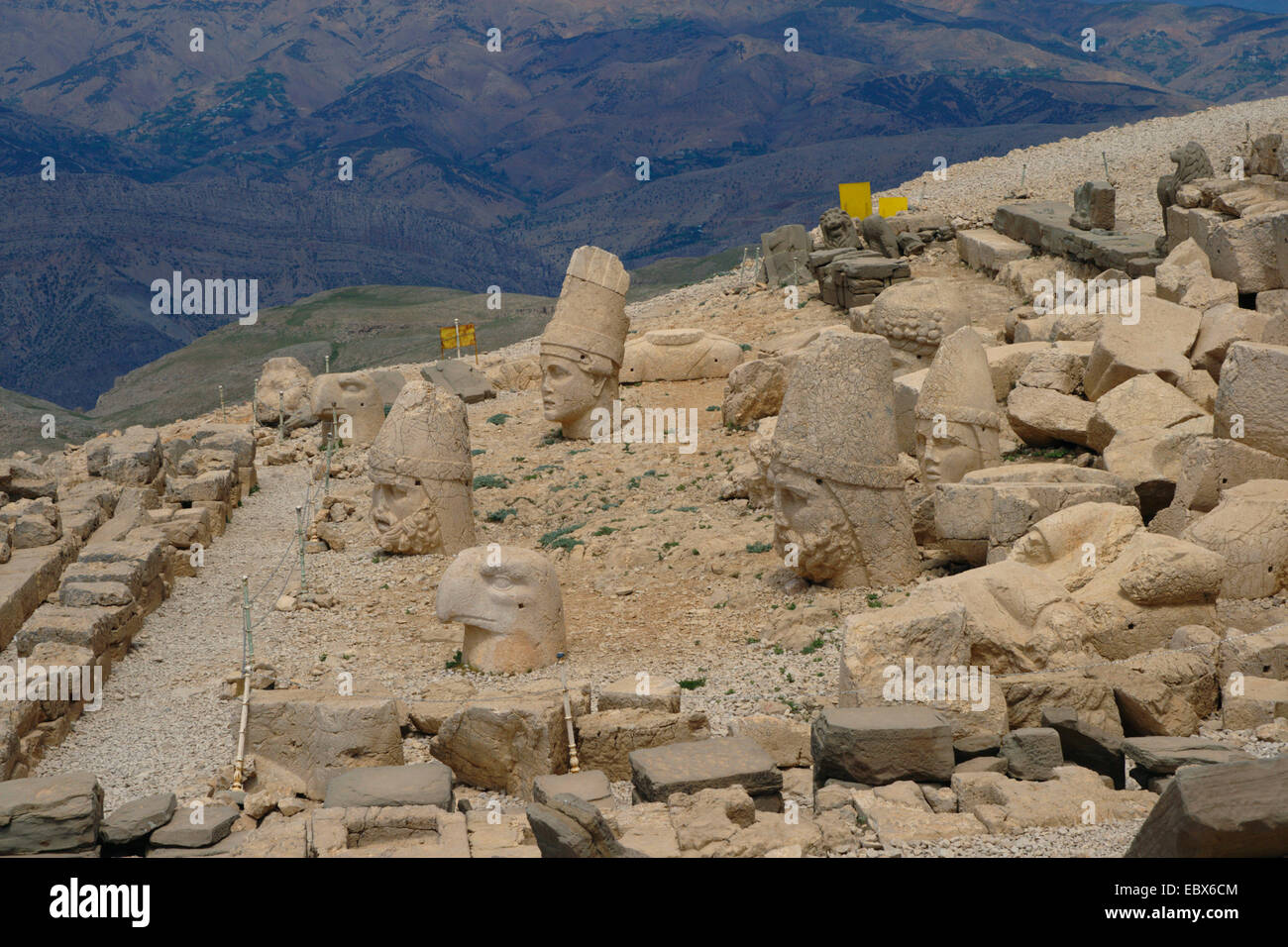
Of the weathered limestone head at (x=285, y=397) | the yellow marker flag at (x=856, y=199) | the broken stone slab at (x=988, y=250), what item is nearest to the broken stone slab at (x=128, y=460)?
the weathered limestone head at (x=285, y=397)

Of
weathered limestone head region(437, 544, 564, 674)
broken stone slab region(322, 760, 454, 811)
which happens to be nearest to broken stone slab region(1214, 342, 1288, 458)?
weathered limestone head region(437, 544, 564, 674)

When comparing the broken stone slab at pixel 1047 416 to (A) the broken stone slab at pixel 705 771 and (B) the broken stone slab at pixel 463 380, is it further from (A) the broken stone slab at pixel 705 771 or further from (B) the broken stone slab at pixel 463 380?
(B) the broken stone slab at pixel 463 380

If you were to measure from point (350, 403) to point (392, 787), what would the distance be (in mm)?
11697

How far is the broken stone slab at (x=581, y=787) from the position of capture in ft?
23.5

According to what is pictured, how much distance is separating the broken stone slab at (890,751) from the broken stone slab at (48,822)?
3736 millimetres

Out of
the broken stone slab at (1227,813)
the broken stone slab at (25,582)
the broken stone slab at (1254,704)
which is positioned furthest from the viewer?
the broken stone slab at (25,582)

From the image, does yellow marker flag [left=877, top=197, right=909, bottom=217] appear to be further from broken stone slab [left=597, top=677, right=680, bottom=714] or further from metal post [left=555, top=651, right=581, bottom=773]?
metal post [left=555, top=651, right=581, bottom=773]

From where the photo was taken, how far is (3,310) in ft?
168

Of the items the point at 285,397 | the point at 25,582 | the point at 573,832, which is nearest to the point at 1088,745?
the point at 573,832

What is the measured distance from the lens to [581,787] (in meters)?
7.34

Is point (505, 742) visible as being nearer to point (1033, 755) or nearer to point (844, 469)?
point (1033, 755)

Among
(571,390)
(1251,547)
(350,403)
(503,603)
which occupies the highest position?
(350,403)

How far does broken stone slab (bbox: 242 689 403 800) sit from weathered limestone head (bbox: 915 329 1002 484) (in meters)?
5.23

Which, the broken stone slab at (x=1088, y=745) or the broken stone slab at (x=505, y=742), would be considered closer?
the broken stone slab at (x=1088, y=745)
